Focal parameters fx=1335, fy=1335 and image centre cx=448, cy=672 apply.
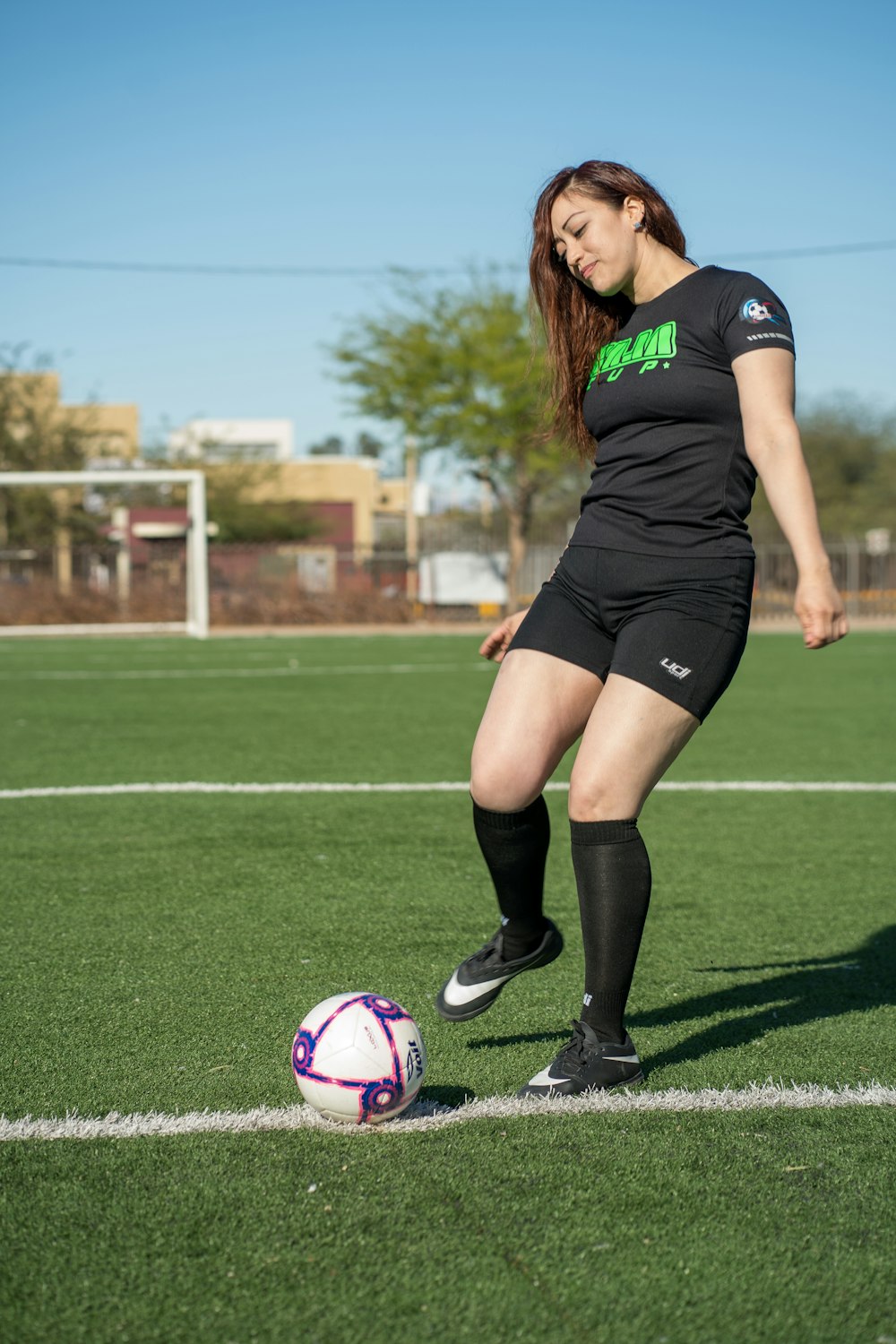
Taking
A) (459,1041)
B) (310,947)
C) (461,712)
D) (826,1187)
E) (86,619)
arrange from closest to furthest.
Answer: (826,1187) → (459,1041) → (310,947) → (461,712) → (86,619)

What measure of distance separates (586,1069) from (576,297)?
1.85 meters

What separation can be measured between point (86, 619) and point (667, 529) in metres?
26.6

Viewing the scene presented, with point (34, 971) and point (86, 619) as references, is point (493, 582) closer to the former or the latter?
point (86, 619)

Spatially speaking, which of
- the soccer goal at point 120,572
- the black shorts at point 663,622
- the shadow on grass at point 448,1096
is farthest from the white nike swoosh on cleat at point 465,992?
the soccer goal at point 120,572

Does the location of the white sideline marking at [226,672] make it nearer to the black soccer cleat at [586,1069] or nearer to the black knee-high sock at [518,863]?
the black knee-high sock at [518,863]

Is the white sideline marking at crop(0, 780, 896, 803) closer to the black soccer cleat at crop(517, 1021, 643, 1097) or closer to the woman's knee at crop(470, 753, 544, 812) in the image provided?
the woman's knee at crop(470, 753, 544, 812)

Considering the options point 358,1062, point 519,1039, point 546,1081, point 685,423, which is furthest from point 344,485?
point 358,1062

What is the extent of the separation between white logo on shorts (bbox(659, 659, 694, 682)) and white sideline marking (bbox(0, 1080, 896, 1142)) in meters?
0.91

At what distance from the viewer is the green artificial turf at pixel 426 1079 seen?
205cm

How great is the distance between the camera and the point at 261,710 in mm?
11570

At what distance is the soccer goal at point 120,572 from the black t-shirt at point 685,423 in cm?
1848

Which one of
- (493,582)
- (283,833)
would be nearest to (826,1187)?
(283,833)

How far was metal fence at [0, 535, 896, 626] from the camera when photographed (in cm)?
2864

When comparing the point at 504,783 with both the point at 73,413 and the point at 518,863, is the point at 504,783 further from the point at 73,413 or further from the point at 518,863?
the point at 73,413
